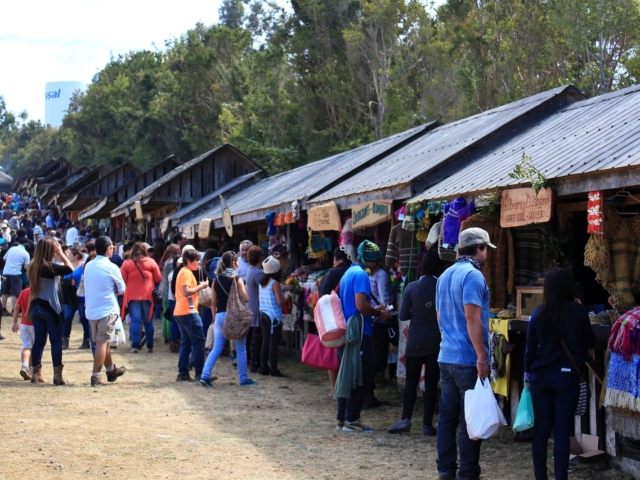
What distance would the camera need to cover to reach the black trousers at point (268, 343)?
477 inches

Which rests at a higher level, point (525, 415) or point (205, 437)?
point (525, 415)

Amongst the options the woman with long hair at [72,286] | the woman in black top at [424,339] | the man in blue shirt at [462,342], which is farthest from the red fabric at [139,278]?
the man in blue shirt at [462,342]

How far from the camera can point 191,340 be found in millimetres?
11453

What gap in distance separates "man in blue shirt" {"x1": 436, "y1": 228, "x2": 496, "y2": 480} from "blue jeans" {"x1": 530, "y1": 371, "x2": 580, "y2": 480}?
1.45ft

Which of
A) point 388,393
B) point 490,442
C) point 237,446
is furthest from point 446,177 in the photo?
point 237,446

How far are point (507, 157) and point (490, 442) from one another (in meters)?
3.59

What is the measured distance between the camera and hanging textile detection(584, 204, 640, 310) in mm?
6754

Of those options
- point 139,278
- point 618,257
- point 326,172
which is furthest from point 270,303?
point 618,257

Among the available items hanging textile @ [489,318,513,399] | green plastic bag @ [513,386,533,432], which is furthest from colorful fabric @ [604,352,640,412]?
hanging textile @ [489,318,513,399]

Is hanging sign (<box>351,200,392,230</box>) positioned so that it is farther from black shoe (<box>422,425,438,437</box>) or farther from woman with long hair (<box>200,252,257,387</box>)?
black shoe (<box>422,425,438,437</box>)

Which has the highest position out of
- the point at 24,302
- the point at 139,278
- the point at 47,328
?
the point at 139,278

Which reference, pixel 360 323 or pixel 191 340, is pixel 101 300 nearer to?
pixel 191 340

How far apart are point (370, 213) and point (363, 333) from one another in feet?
7.84

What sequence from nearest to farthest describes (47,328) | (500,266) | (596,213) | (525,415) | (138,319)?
1. (525,415)
2. (596,213)
3. (500,266)
4. (47,328)
5. (138,319)
